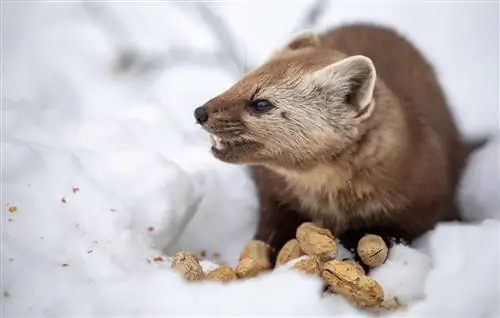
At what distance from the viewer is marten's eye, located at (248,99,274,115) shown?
2490 millimetres

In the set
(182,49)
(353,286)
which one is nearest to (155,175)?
(353,286)

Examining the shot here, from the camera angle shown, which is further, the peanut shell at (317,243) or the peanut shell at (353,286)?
the peanut shell at (317,243)

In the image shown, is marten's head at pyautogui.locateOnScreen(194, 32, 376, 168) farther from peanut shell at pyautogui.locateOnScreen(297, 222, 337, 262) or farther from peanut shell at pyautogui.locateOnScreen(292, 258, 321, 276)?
peanut shell at pyautogui.locateOnScreen(292, 258, 321, 276)

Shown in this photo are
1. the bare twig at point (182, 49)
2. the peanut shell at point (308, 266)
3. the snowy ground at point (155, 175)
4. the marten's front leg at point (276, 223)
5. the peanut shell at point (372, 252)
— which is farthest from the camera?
the bare twig at point (182, 49)

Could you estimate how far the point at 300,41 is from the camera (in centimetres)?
287

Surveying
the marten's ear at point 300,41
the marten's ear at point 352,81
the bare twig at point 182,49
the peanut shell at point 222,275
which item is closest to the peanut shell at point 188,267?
the peanut shell at point 222,275

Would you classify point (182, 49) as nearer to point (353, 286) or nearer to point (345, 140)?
point (345, 140)

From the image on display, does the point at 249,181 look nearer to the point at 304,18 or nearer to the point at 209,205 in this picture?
the point at 209,205

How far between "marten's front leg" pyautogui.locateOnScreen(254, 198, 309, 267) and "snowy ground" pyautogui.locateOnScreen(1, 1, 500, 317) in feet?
0.24

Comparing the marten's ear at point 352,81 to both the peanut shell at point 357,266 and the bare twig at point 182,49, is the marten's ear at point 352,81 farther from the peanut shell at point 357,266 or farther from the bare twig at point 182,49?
the bare twig at point 182,49

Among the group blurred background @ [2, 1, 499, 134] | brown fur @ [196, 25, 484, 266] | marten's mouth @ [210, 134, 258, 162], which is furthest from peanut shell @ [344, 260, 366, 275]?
blurred background @ [2, 1, 499, 134]

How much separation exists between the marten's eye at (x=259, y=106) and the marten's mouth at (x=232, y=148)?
0.31 feet

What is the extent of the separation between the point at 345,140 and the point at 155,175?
0.63 m

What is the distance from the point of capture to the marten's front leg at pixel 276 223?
284cm
